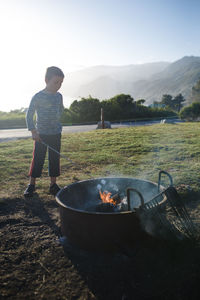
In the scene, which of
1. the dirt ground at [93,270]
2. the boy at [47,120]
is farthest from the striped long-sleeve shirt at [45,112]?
the dirt ground at [93,270]

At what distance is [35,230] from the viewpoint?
3051 millimetres

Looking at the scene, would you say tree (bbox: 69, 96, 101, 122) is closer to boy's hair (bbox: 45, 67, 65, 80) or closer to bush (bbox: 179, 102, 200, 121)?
bush (bbox: 179, 102, 200, 121)

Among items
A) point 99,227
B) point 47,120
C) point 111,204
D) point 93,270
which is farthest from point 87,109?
point 93,270

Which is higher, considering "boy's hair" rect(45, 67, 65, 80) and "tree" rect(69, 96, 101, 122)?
"tree" rect(69, 96, 101, 122)

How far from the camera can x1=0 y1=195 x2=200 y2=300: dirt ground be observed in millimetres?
2004

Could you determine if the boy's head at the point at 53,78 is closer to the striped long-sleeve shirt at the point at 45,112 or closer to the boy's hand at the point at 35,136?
the striped long-sleeve shirt at the point at 45,112

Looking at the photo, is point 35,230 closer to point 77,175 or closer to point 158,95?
point 77,175

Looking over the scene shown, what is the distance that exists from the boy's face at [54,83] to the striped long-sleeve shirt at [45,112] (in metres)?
0.10

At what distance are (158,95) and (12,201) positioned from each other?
649 ft

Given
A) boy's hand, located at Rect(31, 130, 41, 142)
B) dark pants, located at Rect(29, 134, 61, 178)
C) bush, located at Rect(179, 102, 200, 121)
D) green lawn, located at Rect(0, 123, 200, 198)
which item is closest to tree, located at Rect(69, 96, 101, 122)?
bush, located at Rect(179, 102, 200, 121)

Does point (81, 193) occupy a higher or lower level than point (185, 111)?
lower

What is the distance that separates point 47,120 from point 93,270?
94.6 inches

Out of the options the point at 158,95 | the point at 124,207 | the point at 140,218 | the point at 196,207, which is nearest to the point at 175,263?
the point at 140,218

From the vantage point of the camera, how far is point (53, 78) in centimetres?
350
